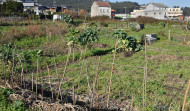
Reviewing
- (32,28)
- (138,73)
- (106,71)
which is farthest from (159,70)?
(32,28)

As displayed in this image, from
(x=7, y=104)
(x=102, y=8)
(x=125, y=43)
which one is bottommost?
(x=7, y=104)

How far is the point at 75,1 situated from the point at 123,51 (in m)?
73.7

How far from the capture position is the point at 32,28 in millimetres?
12453

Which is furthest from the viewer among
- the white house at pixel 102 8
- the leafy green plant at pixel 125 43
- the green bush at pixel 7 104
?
the white house at pixel 102 8

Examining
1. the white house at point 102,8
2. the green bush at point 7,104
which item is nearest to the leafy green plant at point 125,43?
the green bush at point 7,104

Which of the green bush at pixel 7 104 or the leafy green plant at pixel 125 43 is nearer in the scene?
the green bush at pixel 7 104

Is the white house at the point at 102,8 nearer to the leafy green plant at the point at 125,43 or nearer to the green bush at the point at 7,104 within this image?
the leafy green plant at the point at 125,43

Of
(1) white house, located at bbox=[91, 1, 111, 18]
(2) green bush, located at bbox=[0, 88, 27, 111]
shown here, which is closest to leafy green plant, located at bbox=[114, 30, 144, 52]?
(2) green bush, located at bbox=[0, 88, 27, 111]

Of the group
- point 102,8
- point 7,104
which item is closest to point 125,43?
point 7,104

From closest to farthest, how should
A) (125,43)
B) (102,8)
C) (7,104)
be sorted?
1. (7,104)
2. (125,43)
3. (102,8)

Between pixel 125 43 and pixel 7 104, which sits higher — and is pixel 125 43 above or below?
above

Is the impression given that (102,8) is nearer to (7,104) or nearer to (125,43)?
(125,43)

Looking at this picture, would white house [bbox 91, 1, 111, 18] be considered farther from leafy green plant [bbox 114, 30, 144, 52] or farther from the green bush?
the green bush

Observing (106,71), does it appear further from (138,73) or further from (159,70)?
(159,70)
